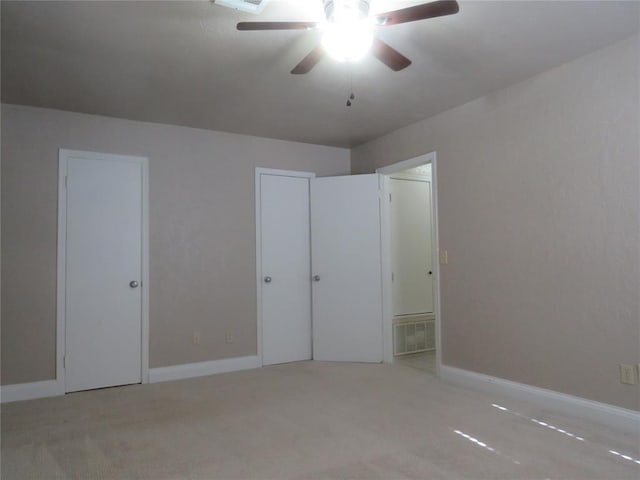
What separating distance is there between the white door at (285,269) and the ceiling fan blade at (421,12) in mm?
2941

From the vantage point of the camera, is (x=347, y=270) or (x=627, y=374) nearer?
(x=627, y=374)

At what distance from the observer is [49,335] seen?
12.3 feet

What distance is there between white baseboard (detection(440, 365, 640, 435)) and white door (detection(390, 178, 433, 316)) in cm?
118

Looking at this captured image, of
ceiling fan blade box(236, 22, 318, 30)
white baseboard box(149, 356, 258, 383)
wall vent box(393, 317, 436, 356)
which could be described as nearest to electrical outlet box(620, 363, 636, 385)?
wall vent box(393, 317, 436, 356)

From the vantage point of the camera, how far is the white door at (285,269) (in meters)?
4.76

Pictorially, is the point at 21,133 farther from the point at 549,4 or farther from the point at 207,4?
the point at 549,4

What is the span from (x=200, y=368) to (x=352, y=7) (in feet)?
11.5

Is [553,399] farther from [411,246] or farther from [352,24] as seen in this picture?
[352,24]

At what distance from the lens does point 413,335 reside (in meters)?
5.13

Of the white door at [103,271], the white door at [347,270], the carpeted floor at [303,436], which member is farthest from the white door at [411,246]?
the white door at [103,271]

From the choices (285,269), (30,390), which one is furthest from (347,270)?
(30,390)

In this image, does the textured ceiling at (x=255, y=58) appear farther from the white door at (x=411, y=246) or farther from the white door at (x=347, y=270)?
the white door at (x=411, y=246)

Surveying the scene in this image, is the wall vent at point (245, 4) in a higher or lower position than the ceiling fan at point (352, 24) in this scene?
higher

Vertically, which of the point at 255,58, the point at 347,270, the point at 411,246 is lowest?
the point at 347,270
